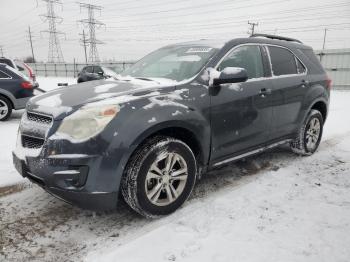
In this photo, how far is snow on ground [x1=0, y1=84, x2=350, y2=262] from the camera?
254 centimetres

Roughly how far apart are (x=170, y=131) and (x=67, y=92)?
112cm

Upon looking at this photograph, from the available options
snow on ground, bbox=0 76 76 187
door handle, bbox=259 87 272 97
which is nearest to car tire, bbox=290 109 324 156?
door handle, bbox=259 87 272 97

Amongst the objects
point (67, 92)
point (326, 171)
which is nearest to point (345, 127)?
point (326, 171)

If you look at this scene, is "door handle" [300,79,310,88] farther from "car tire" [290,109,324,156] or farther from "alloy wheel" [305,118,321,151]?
"alloy wheel" [305,118,321,151]

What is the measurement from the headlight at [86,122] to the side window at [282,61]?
96.0 inches

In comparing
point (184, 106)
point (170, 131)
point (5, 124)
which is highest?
point (184, 106)

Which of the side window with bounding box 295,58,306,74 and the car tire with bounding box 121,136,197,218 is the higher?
Result: the side window with bounding box 295,58,306,74

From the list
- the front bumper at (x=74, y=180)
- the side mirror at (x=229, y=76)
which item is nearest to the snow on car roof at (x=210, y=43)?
the side mirror at (x=229, y=76)

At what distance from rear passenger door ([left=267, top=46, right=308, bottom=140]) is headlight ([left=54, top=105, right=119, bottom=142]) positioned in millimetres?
2263

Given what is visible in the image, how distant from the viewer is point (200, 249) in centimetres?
257

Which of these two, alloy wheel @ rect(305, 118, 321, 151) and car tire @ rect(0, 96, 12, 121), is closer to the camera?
alloy wheel @ rect(305, 118, 321, 151)

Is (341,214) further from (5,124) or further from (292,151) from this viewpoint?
(5,124)

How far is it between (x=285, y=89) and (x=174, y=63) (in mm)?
1562

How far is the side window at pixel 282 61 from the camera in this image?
4234 mm
